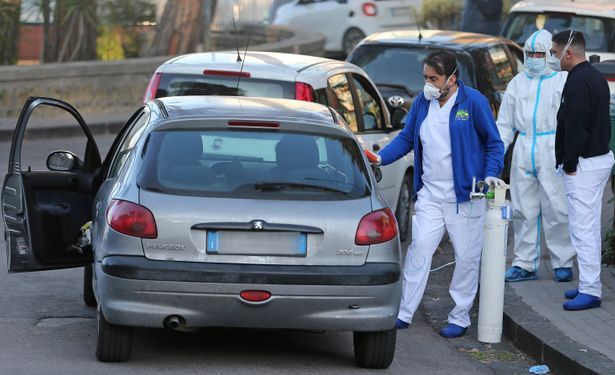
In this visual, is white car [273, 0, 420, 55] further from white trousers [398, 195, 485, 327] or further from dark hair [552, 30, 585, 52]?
white trousers [398, 195, 485, 327]

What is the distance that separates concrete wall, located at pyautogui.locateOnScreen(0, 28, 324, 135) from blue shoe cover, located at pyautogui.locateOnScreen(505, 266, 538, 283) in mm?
10296

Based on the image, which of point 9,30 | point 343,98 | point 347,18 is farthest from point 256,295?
point 347,18

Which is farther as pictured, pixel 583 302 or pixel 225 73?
pixel 225 73

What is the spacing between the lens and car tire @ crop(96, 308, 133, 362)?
7363 millimetres

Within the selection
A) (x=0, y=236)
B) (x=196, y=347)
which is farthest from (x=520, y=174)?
(x=0, y=236)

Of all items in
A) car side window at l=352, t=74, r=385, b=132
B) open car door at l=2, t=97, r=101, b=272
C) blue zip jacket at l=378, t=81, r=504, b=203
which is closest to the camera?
open car door at l=2, t=97, r=101, b=272

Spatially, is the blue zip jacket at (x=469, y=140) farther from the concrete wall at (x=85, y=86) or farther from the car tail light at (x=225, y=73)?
the concrete wall at (x=85, y=86)

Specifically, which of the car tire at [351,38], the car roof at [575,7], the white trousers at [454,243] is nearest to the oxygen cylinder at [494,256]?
the white trousers at [454,243]

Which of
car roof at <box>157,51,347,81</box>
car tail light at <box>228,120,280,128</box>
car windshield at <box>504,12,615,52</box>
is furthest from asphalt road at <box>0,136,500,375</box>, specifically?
car windshield at <box>504,12,615,52</box>

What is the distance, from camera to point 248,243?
7141 mm

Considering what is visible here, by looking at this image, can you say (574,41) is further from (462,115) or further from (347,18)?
(347,18)

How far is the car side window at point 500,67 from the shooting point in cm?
1545

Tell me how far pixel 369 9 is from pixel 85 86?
10.4 metres

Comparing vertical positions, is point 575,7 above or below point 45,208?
above
